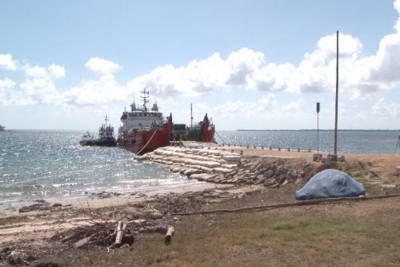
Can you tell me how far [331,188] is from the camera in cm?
1527

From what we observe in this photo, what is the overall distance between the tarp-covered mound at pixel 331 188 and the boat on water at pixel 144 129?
4486 cm

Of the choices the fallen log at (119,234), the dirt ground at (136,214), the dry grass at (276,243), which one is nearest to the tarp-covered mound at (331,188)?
the dirt ground at (136,214)

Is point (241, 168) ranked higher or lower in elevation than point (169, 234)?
higher

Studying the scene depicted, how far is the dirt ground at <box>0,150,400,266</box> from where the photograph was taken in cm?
1081

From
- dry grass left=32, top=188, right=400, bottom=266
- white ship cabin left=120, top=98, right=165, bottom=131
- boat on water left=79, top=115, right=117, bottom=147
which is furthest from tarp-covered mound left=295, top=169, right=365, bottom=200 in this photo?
boat on water left=79, top=115, right=117, bottom=147

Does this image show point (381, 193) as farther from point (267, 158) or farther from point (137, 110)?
point (137, 110)

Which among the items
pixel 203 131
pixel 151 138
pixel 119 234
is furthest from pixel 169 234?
pixel 203 131

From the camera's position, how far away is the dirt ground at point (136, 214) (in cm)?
1081

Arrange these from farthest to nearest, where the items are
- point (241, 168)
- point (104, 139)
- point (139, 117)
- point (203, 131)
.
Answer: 1. point (104, 139)
2. point (139, 117)
3. point (203, 131)
4. point (241, 168)

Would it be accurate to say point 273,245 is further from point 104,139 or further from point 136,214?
point 104,139

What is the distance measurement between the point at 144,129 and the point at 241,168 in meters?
36.5

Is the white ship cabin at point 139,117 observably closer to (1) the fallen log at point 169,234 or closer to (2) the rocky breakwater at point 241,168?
(2) the rocky breakwater at point 241,168

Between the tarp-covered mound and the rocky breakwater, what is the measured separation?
6.22 meters

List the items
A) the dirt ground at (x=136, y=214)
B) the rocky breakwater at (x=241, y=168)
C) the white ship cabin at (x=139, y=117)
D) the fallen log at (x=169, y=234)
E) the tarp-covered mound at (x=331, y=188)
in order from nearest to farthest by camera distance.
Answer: the dirt ground at (x=136, y=214), the fallen log at (x=169, y=234), the tarp-covered mound at (x=331, y=188), the rocky breakwater at (x=241, y=168), the white ship cabin at (x=139, y=117)
